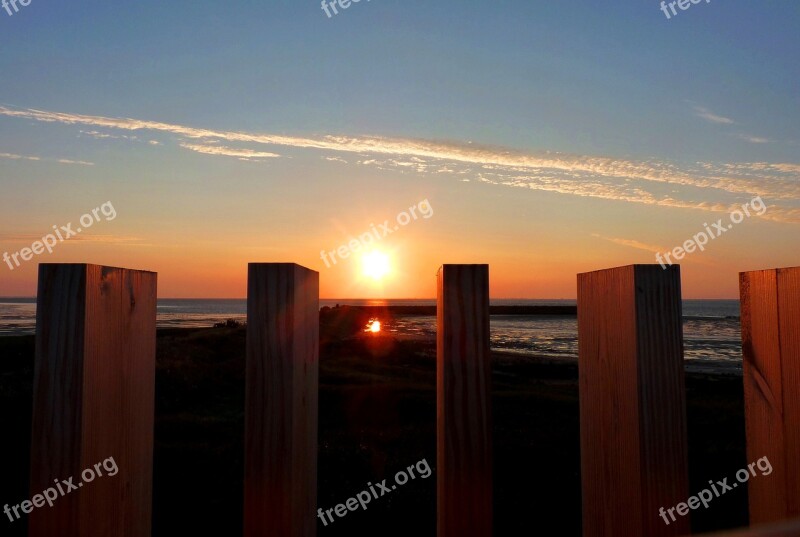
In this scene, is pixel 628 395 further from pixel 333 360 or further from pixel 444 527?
pixel 333 360

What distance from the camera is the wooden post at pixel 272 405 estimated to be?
132cm

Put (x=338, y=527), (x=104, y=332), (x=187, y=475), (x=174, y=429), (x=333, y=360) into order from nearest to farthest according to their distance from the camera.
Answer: (x=104, y=332)
(x=338, y=527)
(x=187, y=475)
(x=174, y=429)
(x=333, y=360)

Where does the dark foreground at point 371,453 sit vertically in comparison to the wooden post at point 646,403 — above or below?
below

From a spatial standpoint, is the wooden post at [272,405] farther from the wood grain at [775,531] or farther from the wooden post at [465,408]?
the wood grain at [775,531]

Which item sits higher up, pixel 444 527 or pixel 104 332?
pixel 104 332

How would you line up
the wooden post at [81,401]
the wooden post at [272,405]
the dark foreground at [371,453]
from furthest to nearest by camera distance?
the dark foreground at [371,453], the wooden post at [272,405], the wooden post at [81,401]

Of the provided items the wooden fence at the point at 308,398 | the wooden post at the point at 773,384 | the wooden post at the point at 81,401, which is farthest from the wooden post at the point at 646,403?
the wooden post at the point at 81,401

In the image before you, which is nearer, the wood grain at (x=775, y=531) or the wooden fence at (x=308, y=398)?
the wood grain at (x=775, y=531)

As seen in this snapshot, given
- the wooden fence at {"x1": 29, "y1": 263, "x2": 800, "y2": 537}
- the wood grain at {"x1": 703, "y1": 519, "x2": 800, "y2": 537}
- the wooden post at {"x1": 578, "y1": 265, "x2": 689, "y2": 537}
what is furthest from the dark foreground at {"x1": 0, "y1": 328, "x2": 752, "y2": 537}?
the wood grain at {"x1": 703, "y1": 519, "x2": 800, "y2": 537}

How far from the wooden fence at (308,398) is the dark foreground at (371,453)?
13.8 feet

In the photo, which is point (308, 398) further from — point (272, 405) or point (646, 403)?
point (646, 403)

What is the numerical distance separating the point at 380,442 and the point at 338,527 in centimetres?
272

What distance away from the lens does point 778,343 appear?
143 centimetres

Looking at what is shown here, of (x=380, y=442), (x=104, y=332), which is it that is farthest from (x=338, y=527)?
(x=104, y=332)
